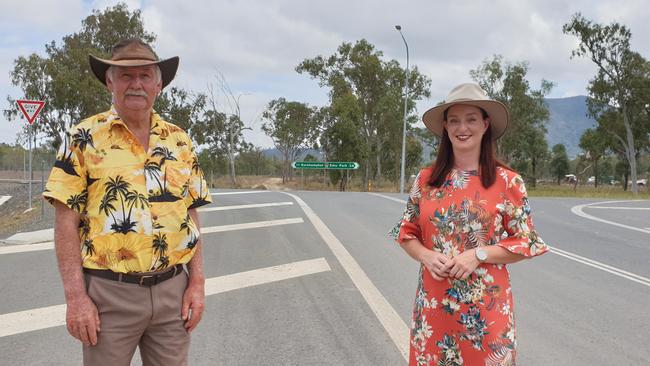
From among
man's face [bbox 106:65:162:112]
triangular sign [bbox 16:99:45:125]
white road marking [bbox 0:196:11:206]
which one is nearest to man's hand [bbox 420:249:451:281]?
man's face [bbox 106:65:162:112]

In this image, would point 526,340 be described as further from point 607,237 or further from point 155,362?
point 607,237

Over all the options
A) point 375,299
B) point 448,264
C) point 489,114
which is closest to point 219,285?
point 375,299

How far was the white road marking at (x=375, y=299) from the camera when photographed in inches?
163

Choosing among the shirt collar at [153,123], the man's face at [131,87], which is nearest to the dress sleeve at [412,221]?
the shirt collar at [153,123]

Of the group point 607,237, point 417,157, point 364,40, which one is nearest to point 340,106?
point 364,40

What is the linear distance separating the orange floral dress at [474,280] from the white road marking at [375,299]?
1544 millimetres

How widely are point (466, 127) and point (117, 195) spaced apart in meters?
1.62

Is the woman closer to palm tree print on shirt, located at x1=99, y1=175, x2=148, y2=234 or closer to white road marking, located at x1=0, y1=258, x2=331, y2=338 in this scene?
palm tree print on shirt, located at x1=99, y1=175, x2=148, y2=234

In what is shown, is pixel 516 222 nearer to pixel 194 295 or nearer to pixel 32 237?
pixel 194 295

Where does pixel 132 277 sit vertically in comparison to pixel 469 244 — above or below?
below

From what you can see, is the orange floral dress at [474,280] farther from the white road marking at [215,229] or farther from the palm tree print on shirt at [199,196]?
the white road marking at [215,229]

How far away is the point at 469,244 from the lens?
2303mm

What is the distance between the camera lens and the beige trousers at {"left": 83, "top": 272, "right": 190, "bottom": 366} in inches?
84.4

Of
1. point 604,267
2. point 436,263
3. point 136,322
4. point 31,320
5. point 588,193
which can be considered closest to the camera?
point 136,322
